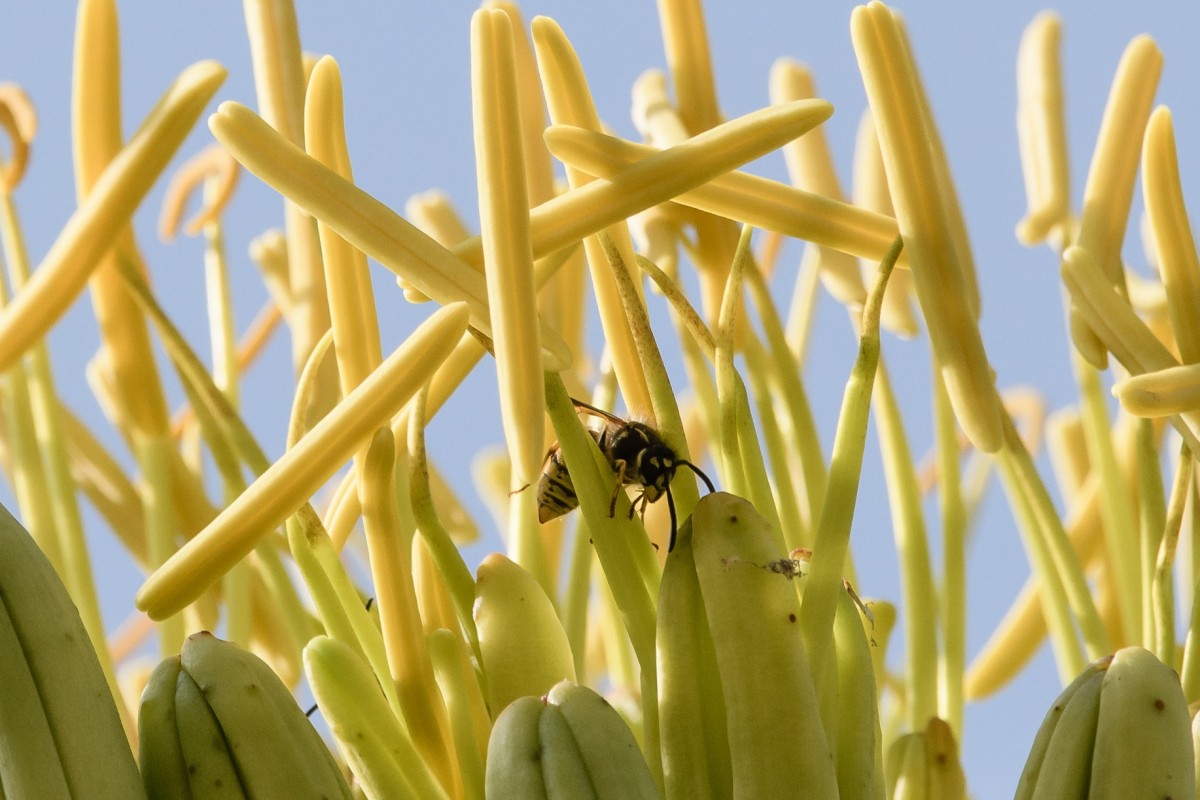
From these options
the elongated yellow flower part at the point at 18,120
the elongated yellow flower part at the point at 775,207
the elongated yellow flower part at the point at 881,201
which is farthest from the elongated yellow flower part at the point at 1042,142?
the elongated yellow flower part at the point at 18,120

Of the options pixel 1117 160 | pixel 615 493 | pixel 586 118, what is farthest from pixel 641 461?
pixel 1117 160

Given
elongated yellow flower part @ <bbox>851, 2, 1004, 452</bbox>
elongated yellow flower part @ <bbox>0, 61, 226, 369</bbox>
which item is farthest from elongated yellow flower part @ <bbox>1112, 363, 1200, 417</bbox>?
elongated yellow flower part @ <bbox>0, 61, 226, 369</bbox>

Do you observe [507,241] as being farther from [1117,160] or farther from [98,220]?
[1117,160]

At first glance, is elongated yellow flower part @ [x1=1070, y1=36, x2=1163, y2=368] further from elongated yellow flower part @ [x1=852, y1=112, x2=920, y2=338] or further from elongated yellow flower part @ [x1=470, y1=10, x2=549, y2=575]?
elongated yellow flower part @ [x1=470, y1=10, x2=549, y2=575]

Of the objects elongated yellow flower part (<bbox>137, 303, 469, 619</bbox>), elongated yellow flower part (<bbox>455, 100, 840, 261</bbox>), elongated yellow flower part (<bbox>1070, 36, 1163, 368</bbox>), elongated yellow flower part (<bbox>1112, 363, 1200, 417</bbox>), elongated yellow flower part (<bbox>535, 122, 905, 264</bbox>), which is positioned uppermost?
elongated yellow flower part (<bbox>1070, 36, 1163, 368</bbox>)

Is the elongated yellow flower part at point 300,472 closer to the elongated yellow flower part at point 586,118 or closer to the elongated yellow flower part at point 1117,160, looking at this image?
the elongated yellow flower part at point 586,118

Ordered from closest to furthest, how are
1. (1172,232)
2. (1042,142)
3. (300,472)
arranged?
(300,472) → (1172,232) → (1042,142)

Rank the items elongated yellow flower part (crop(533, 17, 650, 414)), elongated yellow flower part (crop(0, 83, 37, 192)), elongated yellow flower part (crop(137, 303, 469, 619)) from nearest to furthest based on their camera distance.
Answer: elongated yellow flower part (crop(137, 303, 469, 619)), elongated yellow flower part (crop(533, 17, 650, 414)), elongated yellow flower part (crop(0, 83, 37, 192))
